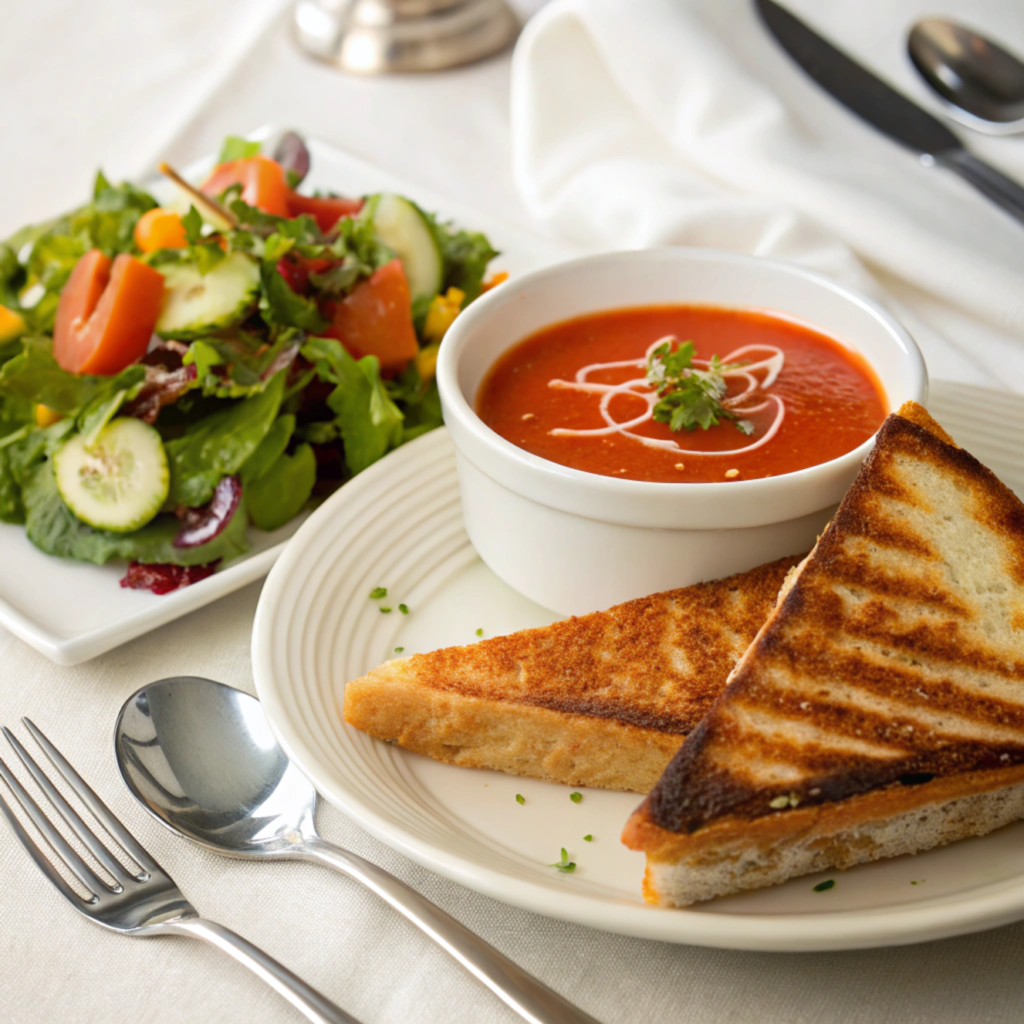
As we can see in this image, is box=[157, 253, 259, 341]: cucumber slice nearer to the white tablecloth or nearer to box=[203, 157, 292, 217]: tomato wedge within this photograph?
box=[203, 157, 292, 217]: tomato wedge

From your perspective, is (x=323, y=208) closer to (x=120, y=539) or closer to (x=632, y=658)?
(x=120, y=539)

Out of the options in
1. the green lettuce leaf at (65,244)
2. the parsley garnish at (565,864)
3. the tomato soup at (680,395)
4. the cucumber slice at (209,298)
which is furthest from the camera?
the green lettuce leaf at (65,244)

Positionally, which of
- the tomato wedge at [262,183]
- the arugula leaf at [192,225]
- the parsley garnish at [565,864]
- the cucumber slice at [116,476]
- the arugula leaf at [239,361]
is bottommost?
the parsley garnish at [565,864]

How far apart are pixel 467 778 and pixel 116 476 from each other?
4.68 feet

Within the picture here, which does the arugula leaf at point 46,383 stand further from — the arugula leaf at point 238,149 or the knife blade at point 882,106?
the knife blade at point 882,106

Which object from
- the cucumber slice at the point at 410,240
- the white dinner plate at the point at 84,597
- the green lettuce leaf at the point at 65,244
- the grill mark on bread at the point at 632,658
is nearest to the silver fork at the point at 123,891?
the white dinner plate at the point at 84,597

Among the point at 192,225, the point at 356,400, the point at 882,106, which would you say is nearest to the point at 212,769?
the point at 356,400

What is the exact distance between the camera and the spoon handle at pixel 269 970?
1.81 metres

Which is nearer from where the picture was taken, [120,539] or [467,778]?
[467,778]

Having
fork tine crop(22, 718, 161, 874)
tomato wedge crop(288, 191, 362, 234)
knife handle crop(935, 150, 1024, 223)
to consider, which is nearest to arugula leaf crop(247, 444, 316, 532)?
fork tine crop(22, 718, 161, 874)

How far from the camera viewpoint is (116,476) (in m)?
3.03

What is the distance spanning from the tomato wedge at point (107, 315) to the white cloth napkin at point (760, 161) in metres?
1.66

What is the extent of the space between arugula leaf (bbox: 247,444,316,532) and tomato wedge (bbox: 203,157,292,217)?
922 millimetres

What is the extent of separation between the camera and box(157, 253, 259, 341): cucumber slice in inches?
124
